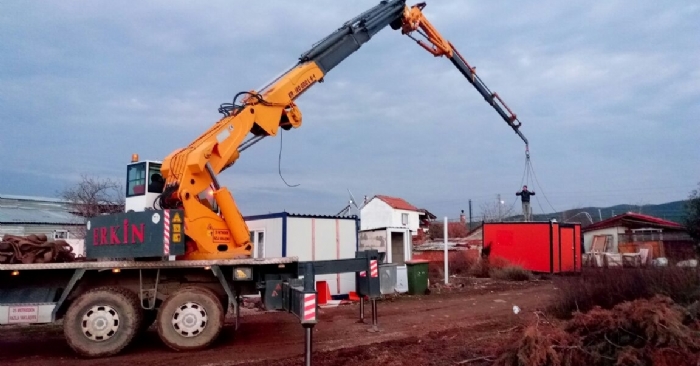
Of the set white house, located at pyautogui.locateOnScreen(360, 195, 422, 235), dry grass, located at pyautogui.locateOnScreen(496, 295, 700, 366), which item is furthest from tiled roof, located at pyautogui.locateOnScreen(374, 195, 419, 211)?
dry grass, located at pyautogui.locateOnScreen(496, 295, 700, 366)

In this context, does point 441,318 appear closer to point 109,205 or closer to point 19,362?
point 19,362

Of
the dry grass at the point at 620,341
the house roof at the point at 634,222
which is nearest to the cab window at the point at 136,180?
the dry grass at the point at 620,341

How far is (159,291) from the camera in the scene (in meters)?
10.8

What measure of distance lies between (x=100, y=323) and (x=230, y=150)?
3.91 meters

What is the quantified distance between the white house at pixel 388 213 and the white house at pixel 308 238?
4222cm

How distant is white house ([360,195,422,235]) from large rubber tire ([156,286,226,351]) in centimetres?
5032

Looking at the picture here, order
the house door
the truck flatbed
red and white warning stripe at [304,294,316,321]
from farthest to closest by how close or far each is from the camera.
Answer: the house door, the truck flatbed, red and white warning stripe at [304,294,316,321]

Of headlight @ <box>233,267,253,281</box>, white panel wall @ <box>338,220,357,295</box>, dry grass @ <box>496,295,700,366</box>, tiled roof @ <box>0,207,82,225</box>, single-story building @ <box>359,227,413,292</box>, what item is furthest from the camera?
tiled roof @ <box>0,207,82,225</box>

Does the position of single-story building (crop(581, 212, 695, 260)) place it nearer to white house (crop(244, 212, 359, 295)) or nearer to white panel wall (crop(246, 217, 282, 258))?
white house (crop(244, 212, 359, 295))

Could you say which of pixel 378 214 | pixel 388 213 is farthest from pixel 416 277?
pixel 378 214

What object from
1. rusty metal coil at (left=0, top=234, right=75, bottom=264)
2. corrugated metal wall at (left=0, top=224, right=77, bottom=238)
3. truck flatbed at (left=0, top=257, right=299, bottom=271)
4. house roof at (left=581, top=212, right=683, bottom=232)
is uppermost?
house roof at (left=581, top=212, right=683, bottom=232)

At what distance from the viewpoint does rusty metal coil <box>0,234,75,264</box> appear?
10.1 metres

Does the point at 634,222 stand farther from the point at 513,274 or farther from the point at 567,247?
the point at 513,274

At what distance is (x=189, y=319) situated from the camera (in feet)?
33.7
